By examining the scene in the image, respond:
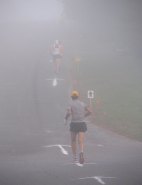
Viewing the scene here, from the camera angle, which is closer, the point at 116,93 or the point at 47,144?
the point at 47,144

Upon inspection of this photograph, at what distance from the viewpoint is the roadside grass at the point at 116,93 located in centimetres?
2723

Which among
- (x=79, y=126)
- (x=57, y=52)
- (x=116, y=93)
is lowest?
(x=79, y=126)

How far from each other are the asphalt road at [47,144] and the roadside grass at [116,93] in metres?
0.86

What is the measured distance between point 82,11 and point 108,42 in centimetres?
325

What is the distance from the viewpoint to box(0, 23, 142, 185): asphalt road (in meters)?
16.0

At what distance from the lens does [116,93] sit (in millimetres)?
33875

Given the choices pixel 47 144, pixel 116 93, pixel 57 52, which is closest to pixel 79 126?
pixel 47 144

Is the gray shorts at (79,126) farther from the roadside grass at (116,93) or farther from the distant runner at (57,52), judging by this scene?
the distant runner at (57,52)

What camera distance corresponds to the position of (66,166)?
17.8 m

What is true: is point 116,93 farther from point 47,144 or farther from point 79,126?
point 79,126

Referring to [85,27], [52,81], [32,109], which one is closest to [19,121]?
[32,109]

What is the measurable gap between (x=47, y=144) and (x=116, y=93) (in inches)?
463

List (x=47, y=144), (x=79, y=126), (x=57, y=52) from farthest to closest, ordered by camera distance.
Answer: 1. (x=57, y=52)
2. (x=47, y=144)
3. (x=79, y=126)

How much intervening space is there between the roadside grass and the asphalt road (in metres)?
0.86
